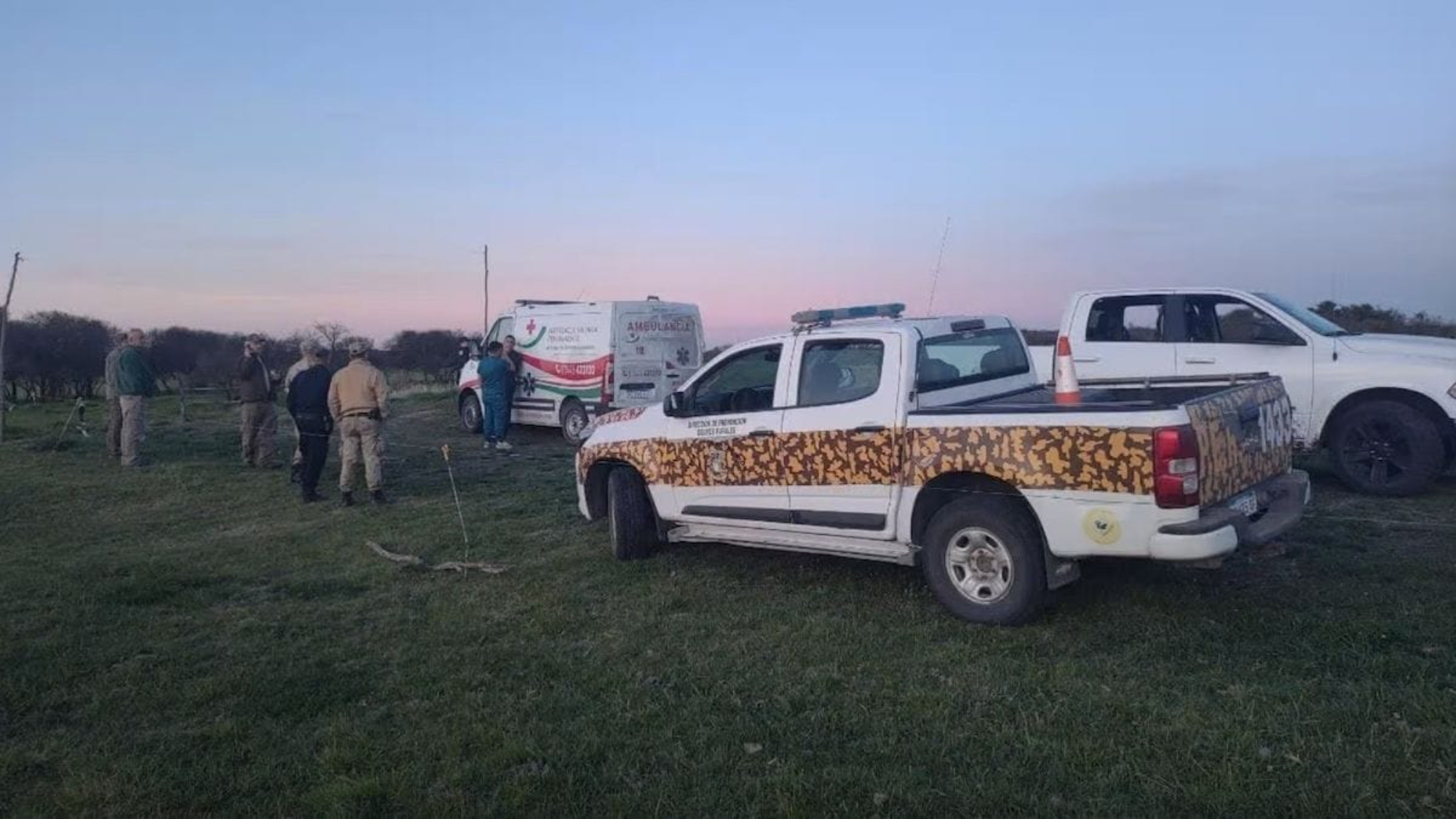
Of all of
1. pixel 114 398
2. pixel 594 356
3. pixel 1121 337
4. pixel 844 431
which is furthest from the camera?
pixel 594 356

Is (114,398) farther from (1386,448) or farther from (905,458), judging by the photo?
(1386,448)

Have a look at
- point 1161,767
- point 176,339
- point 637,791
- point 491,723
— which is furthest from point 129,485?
point 176,339

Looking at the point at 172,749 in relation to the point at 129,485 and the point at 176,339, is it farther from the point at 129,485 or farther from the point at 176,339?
the point at 176,339

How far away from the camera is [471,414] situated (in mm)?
18375

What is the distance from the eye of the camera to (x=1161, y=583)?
688cm

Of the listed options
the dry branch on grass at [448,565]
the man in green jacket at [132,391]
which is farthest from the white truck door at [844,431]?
the man in green jacket at [132,391]

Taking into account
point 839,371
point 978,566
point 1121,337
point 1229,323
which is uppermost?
point 1229,323

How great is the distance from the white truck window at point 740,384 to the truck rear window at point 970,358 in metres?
1.04

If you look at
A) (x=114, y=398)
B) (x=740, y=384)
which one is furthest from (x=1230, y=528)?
(x=114, y=398)

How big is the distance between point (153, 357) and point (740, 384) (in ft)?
100

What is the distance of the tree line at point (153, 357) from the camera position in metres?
31.2

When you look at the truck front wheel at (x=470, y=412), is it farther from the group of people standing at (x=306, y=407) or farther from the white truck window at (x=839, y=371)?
the white truck window at (x=839, y=371)

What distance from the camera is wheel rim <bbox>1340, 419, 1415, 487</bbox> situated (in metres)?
9.59

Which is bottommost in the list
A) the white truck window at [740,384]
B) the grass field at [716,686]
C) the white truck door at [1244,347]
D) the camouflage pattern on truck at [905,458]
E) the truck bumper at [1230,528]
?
the grass field at [716,686]
